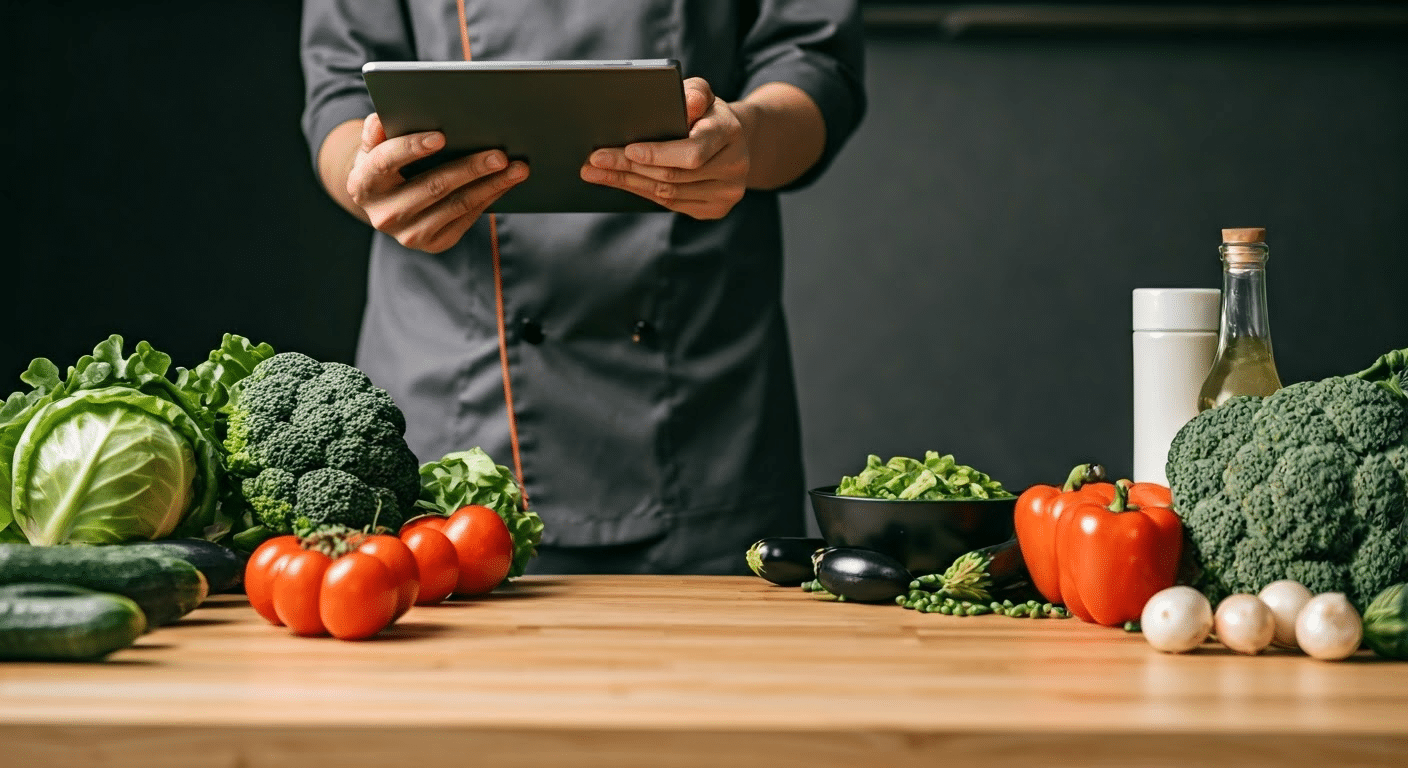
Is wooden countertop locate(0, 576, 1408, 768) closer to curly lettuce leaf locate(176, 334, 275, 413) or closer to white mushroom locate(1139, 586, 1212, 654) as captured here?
white mushroom locate(1139, 586, 1212, 654)

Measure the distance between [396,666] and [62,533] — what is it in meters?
0.49

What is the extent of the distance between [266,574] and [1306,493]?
0.86m

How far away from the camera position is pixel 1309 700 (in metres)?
0.89

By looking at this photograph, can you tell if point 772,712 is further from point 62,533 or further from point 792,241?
point 792,241

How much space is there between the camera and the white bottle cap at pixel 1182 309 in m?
1.30

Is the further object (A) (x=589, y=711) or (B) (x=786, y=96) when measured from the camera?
(B) (x=786, y=96)

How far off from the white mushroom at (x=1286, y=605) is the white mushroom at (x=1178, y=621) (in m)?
0.05

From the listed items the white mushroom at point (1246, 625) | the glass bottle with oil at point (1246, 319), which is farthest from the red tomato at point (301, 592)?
the glass bottle with oil at point (1246, 319)

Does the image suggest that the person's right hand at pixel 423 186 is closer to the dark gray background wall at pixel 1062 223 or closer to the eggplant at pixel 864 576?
the eggplant at pixel 864 576

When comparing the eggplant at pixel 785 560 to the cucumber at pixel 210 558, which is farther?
the eggplant at pixel 785 560

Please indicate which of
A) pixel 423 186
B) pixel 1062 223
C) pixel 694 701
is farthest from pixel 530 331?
pixel 1062 223

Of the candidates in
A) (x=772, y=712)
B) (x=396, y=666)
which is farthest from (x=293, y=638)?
(x=772, y=712)

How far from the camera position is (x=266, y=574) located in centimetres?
114

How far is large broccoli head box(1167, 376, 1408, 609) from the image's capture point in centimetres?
106
